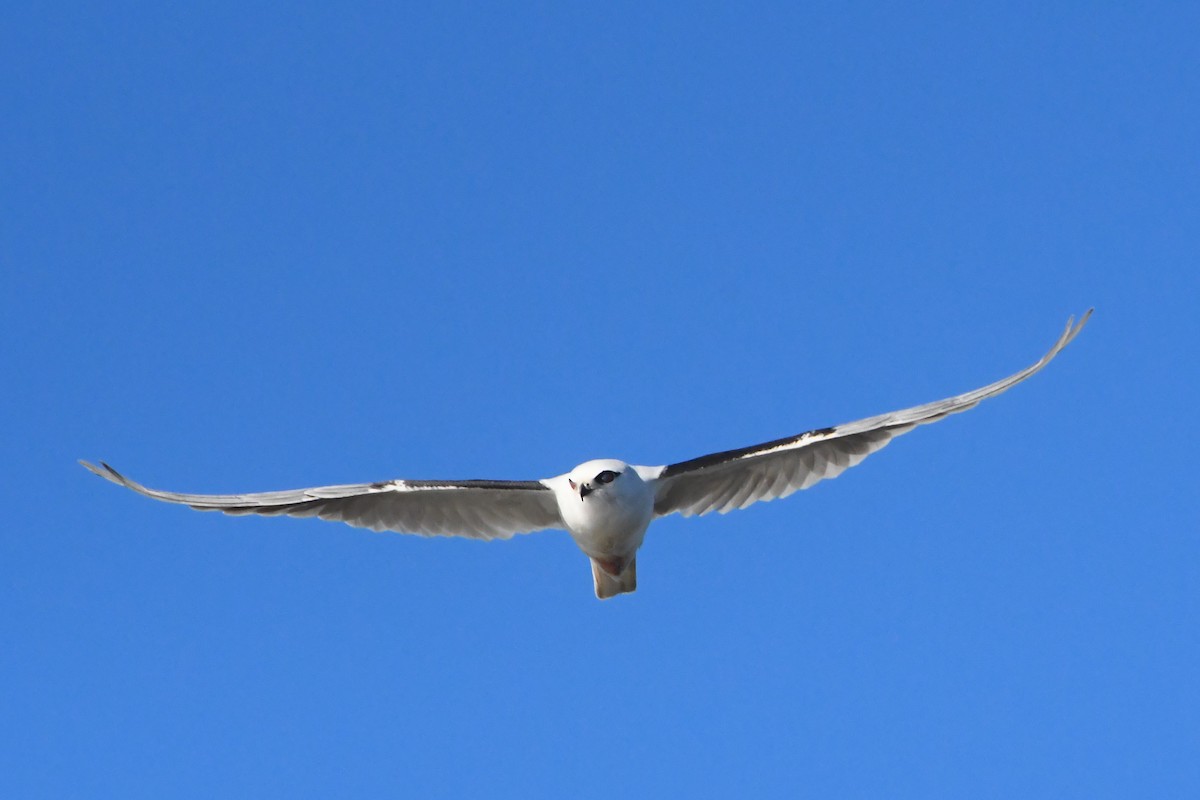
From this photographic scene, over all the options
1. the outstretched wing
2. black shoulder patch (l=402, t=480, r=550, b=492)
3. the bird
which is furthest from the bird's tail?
black shoulder patch (l=402, t=480, r=550, b=492)

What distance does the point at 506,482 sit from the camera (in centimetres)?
1750

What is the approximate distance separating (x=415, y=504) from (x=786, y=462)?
4.84 m

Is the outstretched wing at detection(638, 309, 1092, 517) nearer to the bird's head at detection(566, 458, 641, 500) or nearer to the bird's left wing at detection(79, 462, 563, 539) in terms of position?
the bird's head at detection(566, 458, 641, 500)

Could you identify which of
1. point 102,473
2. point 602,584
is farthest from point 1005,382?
point 102,473

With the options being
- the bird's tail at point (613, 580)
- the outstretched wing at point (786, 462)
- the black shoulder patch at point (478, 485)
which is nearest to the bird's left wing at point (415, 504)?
the black shoulder patch at point (478, 485)

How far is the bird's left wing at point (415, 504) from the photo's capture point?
17219 mm

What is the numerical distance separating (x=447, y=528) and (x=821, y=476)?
16.2 feet

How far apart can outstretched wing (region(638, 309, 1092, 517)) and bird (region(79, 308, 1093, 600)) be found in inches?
0.5

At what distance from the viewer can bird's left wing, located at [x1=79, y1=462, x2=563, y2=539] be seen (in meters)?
17.2

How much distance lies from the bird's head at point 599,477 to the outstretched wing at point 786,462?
0.85m

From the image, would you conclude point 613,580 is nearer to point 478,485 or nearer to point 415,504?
point 478,485

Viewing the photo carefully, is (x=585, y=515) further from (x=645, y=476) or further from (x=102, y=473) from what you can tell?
(x=102, y=473)

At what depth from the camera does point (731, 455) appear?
17172mm

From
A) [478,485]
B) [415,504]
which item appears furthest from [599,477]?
[415,504]
